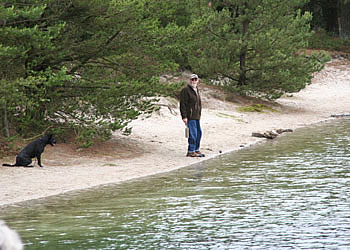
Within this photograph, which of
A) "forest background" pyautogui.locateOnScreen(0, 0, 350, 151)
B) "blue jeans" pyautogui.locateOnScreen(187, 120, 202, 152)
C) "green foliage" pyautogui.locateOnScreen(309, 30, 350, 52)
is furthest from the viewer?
"green foliage" pyautogui.locateOnScreen(309, 30, 350, 52)

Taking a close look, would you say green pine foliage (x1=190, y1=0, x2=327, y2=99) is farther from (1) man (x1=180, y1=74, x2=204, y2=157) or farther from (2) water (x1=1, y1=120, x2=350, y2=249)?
(2) water (x1=1, y1=120, x2=350, y2=249)

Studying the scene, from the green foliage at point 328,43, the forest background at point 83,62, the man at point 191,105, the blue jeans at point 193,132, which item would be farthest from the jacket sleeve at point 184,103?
the green foliage at point 328,43

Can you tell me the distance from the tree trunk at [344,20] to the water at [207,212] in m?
35.1

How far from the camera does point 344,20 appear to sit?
4569 cm

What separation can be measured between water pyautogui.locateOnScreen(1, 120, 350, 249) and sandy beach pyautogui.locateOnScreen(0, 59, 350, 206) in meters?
0.79

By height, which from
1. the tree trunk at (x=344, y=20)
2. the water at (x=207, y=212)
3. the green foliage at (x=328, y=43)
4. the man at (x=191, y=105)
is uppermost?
the tree trunk at (x=344, y=20)

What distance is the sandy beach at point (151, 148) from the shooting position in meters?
11.0

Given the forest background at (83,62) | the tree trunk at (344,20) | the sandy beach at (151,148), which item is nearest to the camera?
the sandy beach at (151,148)

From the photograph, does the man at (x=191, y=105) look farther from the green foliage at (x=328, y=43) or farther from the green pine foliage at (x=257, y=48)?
the green foliage at (x=328, y=43)

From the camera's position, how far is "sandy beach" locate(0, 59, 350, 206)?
11.0m

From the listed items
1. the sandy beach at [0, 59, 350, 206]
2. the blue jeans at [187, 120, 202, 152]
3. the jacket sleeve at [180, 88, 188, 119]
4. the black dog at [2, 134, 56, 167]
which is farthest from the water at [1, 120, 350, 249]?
the black dog at [2, 134, 56, 167]

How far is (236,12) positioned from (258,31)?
163cm

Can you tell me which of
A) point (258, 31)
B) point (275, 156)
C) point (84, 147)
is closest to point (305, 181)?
point (275, 156)

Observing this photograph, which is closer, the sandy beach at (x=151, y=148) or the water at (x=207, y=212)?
the water at (x=207, y=212)
